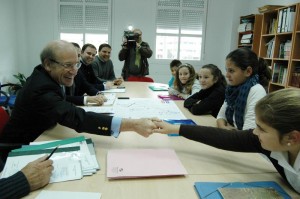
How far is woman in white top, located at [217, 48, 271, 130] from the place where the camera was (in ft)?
5.36

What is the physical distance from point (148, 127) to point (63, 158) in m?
0.45

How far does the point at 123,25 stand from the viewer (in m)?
5.55

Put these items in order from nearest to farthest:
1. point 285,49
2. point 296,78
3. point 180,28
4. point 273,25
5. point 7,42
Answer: point 296,78
point 285,49
point 273,25
point 7,42
point 180,28

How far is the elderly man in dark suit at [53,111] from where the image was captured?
130 centimetres

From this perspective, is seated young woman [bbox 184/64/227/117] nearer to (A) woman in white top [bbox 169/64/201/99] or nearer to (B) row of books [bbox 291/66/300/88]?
(A) woman in white top [bbox 169/64/201/99]

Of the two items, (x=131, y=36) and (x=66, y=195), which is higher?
(x=131, y=36)

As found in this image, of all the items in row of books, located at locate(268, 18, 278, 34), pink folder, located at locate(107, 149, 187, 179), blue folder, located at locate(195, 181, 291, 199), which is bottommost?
blue folder, located at locate(195, 181, 291, 199)

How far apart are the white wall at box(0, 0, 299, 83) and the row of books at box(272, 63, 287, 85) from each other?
63.2 inches

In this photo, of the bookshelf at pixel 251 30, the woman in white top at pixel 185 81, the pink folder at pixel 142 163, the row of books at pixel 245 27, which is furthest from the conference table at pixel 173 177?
the row of books at pixel 245 27

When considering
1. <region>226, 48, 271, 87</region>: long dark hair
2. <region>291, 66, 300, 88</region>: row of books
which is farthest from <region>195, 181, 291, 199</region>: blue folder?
<region>291, 66, 300, 88</region>: row of books

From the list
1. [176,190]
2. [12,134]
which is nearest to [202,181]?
[176,190]

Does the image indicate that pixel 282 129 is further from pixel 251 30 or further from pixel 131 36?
pixel 251 30

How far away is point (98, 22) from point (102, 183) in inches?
202

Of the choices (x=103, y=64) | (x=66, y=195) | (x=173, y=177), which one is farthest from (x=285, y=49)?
(x=66, y=195)
